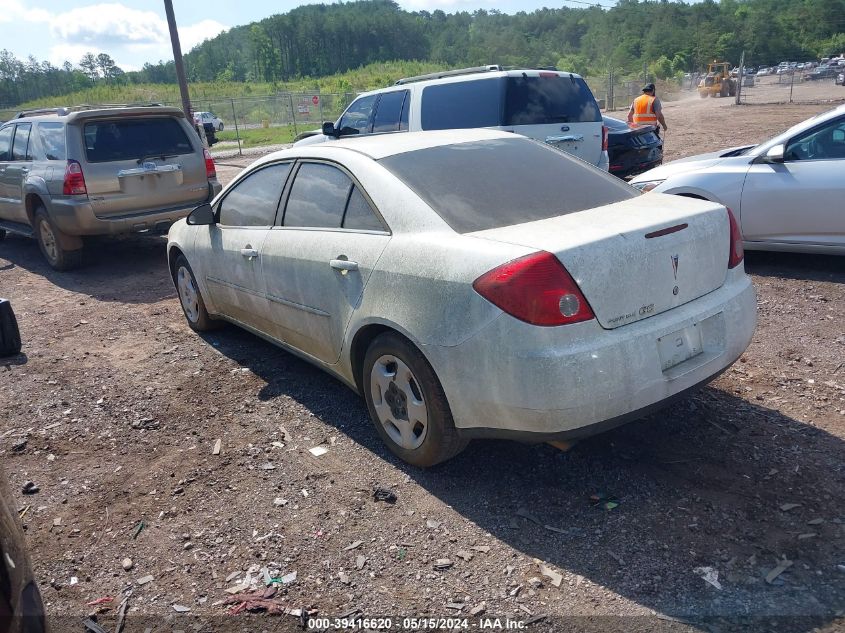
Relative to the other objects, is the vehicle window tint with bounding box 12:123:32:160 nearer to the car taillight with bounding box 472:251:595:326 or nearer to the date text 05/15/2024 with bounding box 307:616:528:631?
the car taillight with bounding box 472:251:595:326

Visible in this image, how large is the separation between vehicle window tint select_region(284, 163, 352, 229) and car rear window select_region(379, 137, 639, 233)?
34cm

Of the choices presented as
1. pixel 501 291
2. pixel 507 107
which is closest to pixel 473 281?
pixel 501 291

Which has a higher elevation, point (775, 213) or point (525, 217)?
point (525, 217)

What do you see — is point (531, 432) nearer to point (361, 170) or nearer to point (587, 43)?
point (361, 170)

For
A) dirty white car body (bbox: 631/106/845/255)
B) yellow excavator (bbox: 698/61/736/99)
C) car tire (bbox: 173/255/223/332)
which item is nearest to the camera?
car tire (bbox: 173/255/223/332)

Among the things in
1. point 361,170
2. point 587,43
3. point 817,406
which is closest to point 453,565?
point 361,170

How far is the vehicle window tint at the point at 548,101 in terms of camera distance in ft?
27.8

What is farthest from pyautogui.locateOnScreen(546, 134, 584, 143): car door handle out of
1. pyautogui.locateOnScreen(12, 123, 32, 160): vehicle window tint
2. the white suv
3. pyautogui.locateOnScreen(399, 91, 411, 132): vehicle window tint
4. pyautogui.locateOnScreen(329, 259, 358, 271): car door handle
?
pyautogui.locateOnScreen(12, 123, 32, 160): vehicle window tint

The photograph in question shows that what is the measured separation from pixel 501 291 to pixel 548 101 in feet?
21.4

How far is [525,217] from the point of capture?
3.46 meters

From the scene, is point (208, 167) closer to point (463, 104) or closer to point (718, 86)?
point (463, 104)

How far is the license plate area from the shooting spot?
3.06m

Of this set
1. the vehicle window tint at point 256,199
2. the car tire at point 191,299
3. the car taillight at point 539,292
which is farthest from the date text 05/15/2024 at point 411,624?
the car tire at point 191,299

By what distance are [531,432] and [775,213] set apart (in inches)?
177
